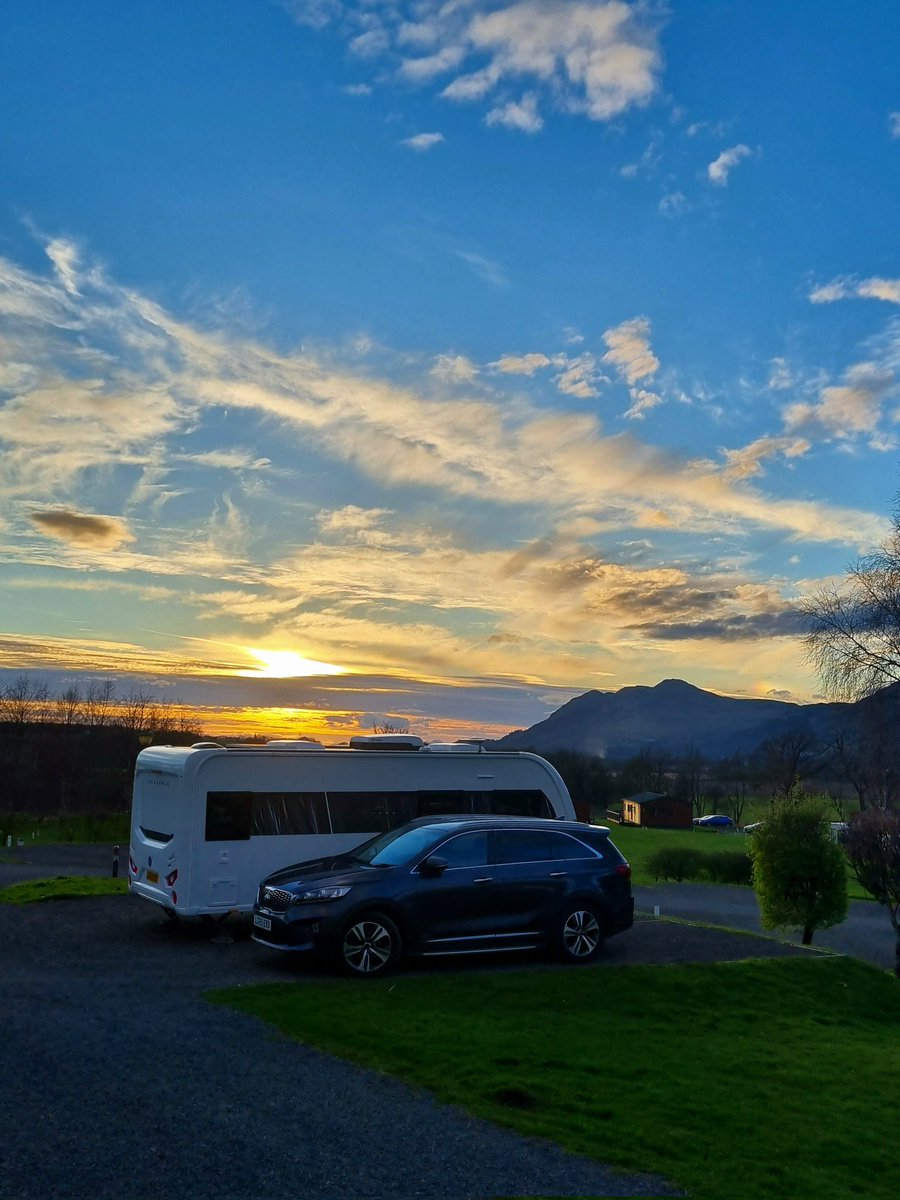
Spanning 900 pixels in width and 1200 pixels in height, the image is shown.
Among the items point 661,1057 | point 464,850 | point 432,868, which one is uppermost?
point 464,850

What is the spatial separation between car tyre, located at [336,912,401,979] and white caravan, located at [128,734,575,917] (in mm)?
3165

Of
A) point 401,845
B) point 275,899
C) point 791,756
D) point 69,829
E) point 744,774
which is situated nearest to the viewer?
point 275,899

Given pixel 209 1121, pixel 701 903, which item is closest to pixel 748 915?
pixel 701 903

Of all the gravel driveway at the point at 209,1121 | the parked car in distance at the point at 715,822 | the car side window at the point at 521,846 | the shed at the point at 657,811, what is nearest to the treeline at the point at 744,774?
the parked car in distance at the point at 715,822

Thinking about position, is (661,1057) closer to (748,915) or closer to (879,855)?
(879,855)

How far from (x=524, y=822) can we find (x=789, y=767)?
274 feet

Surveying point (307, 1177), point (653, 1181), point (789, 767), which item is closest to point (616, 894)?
point (653, 1181)

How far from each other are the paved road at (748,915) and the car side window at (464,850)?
16186mm

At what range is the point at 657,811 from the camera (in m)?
96.4

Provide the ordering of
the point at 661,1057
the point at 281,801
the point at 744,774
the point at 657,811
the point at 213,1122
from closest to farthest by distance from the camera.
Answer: the point at 213,1122 → the point at 661,1057 → the point at 281,801 → the point at 657,811 → the point at 744,774

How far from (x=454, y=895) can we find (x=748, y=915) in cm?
2500

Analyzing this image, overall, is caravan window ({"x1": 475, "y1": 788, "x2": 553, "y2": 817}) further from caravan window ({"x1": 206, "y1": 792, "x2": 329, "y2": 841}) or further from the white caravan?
caravan window ({"x1": 206, "y1": 792, "x2": 329, "y2": 841})

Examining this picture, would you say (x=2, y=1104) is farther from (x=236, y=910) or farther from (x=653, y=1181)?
(x=236, y=910)

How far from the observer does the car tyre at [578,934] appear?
12.9m
